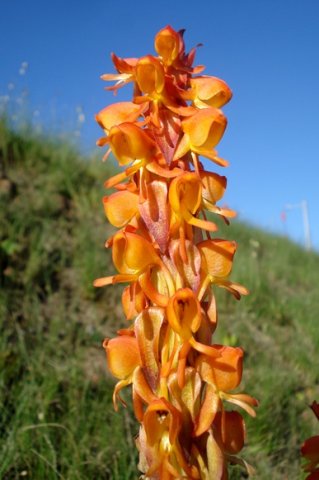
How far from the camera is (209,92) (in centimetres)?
87

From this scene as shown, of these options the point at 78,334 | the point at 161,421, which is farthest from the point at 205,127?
the point at 78,334

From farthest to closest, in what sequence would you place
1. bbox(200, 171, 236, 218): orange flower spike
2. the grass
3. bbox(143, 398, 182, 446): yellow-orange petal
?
the grass, bbox(200, 171, 236, 218): orange flower spike, bbox(143, 398, 182, 446): yellow-orange petal

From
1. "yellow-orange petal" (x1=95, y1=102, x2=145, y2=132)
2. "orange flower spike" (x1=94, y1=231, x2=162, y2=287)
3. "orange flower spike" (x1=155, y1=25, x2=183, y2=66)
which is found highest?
"orange flower spike" (x1=155, y1=25, x2=183, y2=66)

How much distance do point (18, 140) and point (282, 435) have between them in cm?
302

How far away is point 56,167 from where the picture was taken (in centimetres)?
415

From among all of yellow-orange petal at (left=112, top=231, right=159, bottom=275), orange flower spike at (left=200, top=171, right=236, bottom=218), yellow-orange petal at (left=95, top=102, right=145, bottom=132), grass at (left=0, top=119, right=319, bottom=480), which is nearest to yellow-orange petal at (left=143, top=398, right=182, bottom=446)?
yellow-orange petal at (left=112, top=231, right=159, bottom=275)

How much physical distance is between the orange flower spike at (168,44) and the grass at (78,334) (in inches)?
43.3

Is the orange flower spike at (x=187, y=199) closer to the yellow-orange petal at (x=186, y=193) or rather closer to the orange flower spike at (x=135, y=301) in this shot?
the yellow-orange petal at (x=186, y=193)

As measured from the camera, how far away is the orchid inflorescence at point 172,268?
2.56 ft

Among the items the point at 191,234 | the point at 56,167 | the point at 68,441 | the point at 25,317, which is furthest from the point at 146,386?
the point at 56,167

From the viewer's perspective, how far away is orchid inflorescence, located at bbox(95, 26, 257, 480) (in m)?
0.78

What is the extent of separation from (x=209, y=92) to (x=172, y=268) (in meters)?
0.30

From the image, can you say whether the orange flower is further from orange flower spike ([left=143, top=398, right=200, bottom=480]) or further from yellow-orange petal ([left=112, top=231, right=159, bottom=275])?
orange flower spike ([left=143, top=398, right=200, bottom=480])

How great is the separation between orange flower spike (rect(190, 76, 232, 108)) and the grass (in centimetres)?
105
